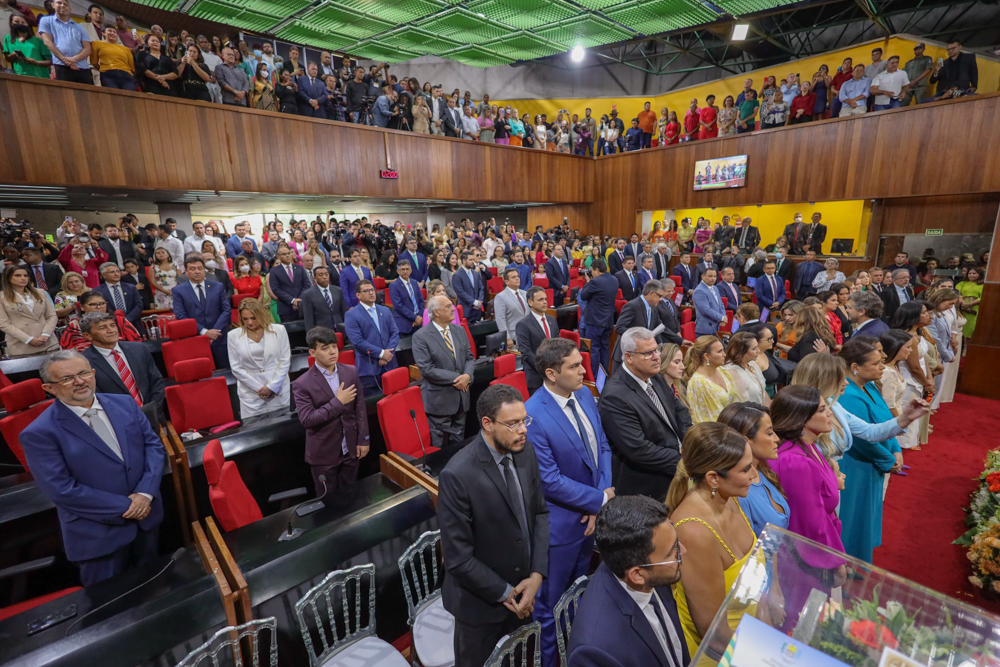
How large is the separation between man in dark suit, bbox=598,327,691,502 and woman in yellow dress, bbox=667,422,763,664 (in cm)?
65

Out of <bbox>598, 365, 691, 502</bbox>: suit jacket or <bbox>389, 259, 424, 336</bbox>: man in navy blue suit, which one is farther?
<bbox>389, 259, 424, 336</bbox>: man in navy blue suit

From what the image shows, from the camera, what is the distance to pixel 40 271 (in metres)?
5.64

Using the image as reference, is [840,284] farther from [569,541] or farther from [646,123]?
[646,123]

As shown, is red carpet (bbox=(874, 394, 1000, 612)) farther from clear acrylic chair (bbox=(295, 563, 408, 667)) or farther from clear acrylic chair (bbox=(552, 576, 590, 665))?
clear acrylic chair (bbox=(295, 563, 408, 667))

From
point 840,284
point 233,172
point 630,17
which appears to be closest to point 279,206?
point 233,172

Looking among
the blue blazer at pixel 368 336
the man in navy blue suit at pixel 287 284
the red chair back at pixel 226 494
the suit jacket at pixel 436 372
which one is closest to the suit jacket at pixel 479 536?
the red chair back at pixel 226 494

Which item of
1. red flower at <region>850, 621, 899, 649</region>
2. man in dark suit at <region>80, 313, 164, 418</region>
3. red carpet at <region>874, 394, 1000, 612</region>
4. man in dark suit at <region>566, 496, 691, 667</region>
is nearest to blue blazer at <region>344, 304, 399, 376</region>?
man in dark suit at <region>80, 313, 164, 418</region>

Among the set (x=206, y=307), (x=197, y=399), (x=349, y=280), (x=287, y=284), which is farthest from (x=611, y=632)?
(x=287, y=284)

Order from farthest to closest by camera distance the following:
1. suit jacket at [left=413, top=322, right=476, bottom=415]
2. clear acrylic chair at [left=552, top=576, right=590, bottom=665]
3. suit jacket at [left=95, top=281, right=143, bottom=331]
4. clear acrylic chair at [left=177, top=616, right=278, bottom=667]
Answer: suit jacket at [left=95, top=281, right=143, bottom=331] → suit jacket at [left=413, top=322, right=476, bottom=415] → clear acrylic chair at [left=552, top=576, right=590, bottom=665] → clear acrylic chair at [left=177, top=616, right=278, bottom=667]

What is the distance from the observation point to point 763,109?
1055cm

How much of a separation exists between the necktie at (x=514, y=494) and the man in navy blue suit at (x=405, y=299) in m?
4.02

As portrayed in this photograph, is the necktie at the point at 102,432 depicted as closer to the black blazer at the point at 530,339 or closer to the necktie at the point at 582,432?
the necktie at the point at 582,432

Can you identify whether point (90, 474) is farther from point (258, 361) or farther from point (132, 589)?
point (258, 361)

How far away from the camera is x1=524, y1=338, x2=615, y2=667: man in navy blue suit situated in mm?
2186
